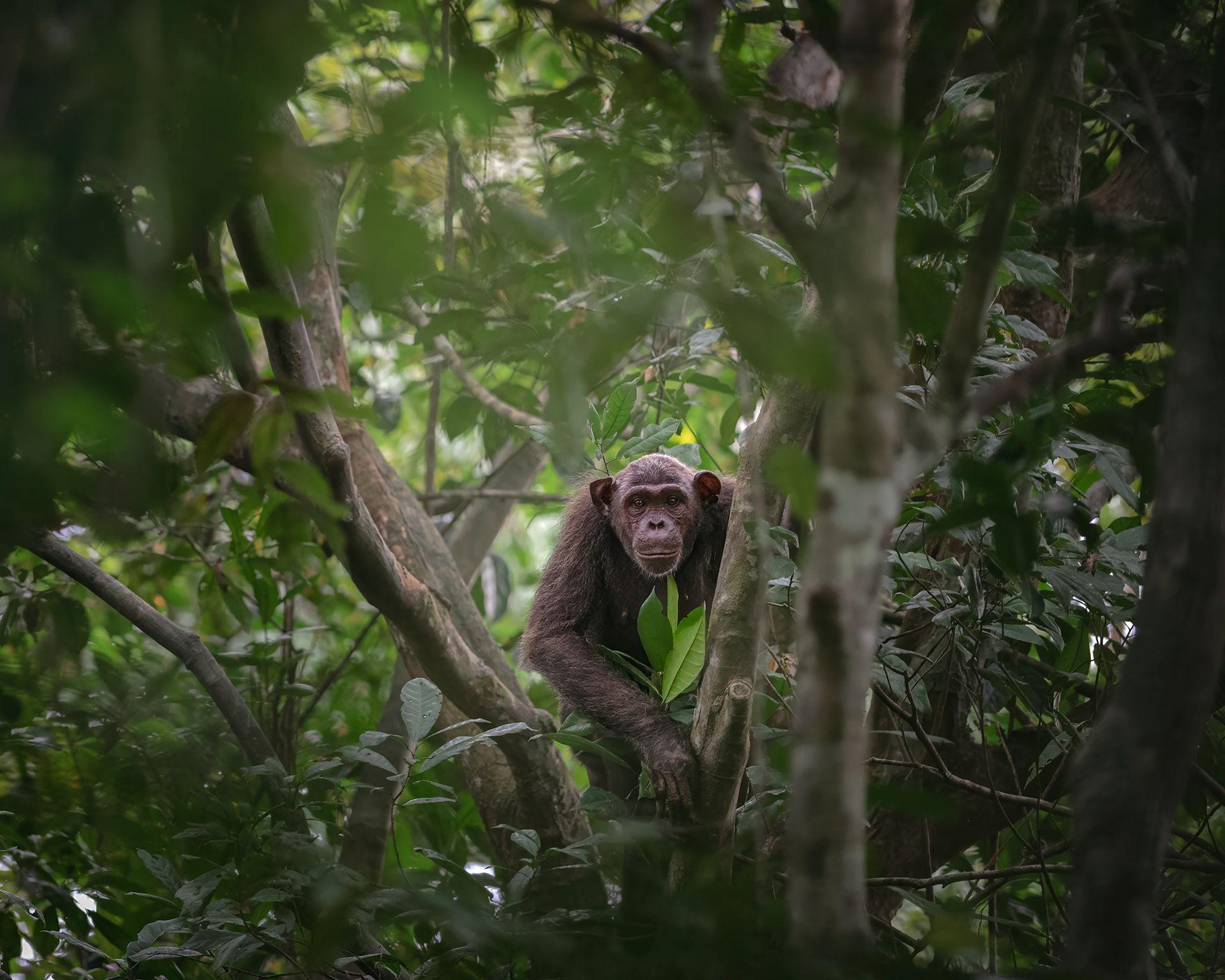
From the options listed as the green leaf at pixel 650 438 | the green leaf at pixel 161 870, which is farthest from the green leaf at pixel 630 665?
the green leaf at pixel 161 870

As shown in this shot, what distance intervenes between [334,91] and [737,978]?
2.22m

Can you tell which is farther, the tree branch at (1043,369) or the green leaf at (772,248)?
the green leaf at (772,248)

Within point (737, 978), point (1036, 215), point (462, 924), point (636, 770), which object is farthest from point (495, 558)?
point (737, 978)

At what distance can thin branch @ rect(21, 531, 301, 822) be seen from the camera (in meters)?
3.18

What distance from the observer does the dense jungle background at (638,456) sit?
1288mm

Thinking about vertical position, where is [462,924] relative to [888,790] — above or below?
below

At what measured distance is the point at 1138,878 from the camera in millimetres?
1308

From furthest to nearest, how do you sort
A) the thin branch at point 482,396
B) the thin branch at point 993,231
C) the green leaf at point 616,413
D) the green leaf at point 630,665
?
1. the thin branch at point 482,396
2. the green leaf at point 616,413
3. the green leaf at point 630,665
4. the thin branch at point 993,231

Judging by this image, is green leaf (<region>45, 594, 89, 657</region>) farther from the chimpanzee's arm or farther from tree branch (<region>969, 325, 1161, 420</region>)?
tree branch (<region>969, 325, 1161, 420</region>)

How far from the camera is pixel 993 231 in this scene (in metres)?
1.33

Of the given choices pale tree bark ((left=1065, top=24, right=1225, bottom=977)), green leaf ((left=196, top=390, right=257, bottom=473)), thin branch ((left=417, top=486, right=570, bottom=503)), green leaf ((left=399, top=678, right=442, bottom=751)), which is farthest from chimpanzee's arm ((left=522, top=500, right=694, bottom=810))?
green leaf ((left=196, top=390, right=257, bottom=473))

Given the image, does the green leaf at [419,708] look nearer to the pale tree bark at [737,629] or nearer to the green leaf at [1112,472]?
the pale tree bark at [737,629]

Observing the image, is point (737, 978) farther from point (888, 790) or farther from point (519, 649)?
point (519, 649)

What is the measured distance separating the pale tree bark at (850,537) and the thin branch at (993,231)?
4.5 inches
